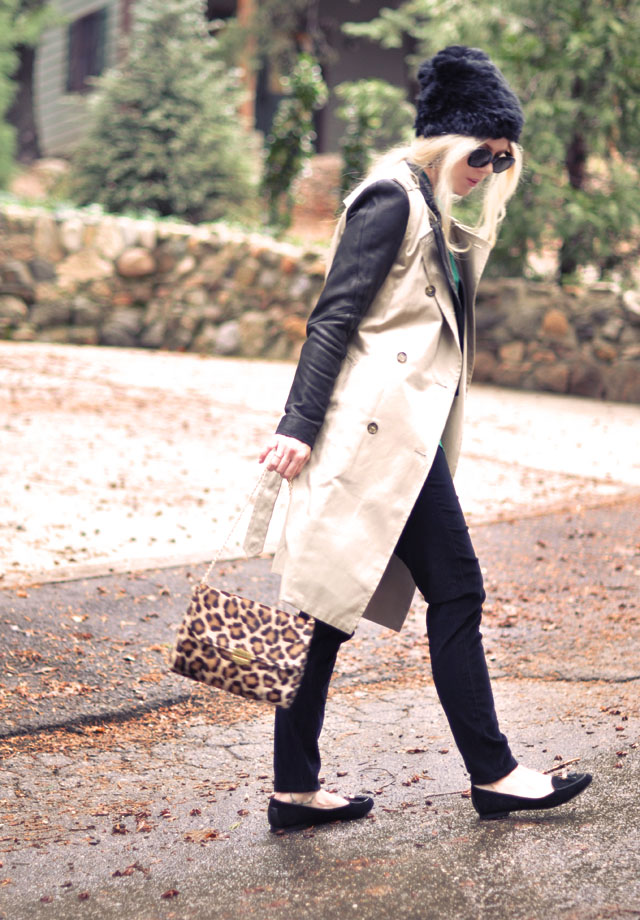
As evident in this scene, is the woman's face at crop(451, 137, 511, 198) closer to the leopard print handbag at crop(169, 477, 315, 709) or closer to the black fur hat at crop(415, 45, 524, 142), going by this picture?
the black fur hat at crop(415, 45, 524, 142)

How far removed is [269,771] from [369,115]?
1007cm

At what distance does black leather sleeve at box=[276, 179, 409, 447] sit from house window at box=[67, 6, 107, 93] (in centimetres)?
1993

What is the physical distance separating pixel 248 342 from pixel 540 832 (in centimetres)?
932

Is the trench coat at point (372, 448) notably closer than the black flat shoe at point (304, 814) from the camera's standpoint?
Yes

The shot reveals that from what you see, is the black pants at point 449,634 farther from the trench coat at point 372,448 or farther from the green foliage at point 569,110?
the green foliage at point 569,110

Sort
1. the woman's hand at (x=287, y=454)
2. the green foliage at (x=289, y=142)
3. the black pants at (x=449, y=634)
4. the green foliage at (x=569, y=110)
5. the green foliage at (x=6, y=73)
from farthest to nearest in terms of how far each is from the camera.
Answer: the green foliage at (x=6, y=73) < the green foliage at (x=289, y=142) < the green foliage at (x=569, y=110) < the black pants at (x=449, y=634) < the woman's hand at (x=287, y=454)

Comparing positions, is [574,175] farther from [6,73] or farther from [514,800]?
[6,73]

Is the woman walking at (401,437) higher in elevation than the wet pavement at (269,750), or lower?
higher

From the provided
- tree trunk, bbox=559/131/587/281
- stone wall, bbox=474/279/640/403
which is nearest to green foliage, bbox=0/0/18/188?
stone wall, bbox=474/279/640/403

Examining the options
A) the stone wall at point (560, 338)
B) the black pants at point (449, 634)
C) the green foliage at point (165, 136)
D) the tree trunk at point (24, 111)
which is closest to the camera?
the black pants at point (449, 634)

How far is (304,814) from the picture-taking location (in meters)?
2.85

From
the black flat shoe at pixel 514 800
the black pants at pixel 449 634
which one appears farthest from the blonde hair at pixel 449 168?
the black flat shoe at pixel 514 800

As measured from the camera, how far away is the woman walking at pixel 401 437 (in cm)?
265

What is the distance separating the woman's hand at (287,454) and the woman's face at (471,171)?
2.48 ft
